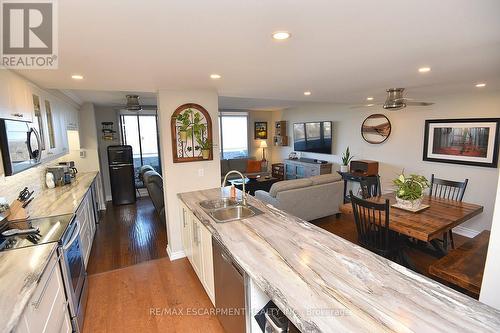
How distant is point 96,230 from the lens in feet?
14.2

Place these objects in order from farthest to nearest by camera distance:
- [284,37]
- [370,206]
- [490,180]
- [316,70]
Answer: [490,180], [370,206], [316,70], [284,37]

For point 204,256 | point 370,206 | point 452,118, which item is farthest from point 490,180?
point 204,256

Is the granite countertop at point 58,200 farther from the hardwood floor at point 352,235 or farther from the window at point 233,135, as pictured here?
the window at point 233,135

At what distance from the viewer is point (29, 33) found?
1.30m

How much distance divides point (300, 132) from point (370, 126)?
92.0 inches

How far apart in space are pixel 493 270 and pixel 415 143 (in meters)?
4.18

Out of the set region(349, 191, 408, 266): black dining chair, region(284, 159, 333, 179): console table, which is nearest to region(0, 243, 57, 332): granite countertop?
region(349, 191, 408, 266): black dining chair

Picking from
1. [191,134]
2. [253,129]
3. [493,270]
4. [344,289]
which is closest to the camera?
[493,270]

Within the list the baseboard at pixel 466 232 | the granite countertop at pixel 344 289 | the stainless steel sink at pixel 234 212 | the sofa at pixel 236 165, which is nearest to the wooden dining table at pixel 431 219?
the granite countertop at pixel 344 289

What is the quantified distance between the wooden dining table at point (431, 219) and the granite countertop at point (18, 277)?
9.60 ft

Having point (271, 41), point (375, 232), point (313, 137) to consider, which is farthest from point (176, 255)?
point (313, 137)

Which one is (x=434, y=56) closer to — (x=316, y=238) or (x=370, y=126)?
(x=316, y=238)

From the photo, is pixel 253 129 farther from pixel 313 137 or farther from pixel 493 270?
pixel 493 270

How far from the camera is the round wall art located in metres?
5.08
